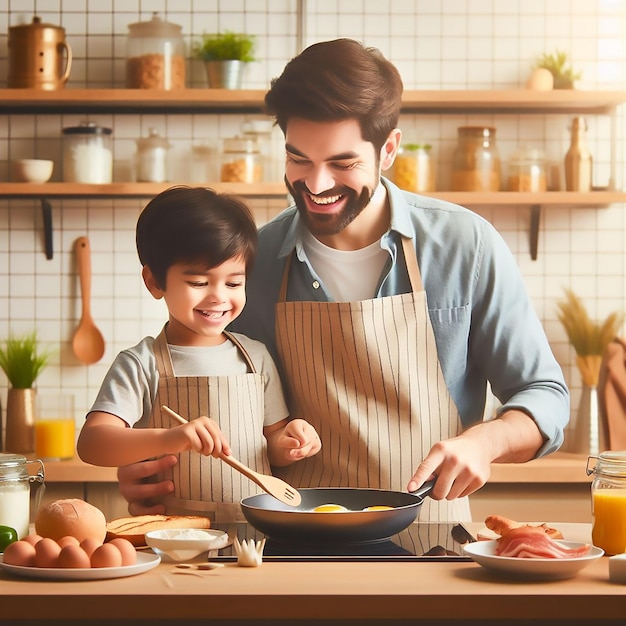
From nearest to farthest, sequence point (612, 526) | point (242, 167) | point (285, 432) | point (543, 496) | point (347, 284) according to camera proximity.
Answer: point (612, 526) → point (285, 432) → point (347, 284) → point (543, 496) → point (242, 167)

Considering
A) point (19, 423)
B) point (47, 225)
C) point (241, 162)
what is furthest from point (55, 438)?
point (241, 162)

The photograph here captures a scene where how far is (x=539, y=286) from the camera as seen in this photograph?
3.33 meters

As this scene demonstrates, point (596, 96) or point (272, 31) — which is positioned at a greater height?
point (272, 31)

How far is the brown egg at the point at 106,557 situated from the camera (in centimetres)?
110

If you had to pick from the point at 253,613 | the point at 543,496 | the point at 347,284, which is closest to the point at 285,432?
the point at 347,284

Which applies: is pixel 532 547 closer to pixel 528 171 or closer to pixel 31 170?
pixel 528 171

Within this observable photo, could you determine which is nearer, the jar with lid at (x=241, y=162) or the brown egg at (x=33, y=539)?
the brown egg at (x=33, y=539)

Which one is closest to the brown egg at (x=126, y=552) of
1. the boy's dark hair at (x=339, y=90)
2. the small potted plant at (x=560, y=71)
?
the boy's dark hair at (x=339, y=90)

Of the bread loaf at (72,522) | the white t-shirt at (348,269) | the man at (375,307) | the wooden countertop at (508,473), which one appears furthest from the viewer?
the wooden countertop at (508,473)

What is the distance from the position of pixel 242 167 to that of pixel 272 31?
0.54m

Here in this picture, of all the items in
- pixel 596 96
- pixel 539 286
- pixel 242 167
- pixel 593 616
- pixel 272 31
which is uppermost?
pixel 272 31

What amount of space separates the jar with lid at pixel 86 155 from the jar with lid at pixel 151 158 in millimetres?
111

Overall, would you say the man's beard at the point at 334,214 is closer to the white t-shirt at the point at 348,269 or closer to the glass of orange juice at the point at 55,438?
the white t-shirt at the point at 348,269

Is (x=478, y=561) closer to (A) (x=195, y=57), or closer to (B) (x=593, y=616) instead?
(B) (x=593, y=616)
